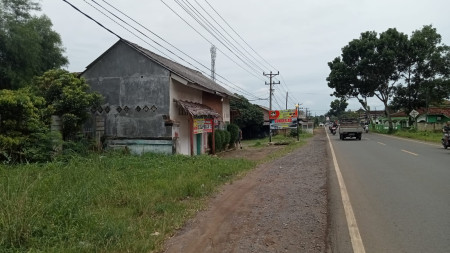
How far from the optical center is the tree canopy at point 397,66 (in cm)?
4288

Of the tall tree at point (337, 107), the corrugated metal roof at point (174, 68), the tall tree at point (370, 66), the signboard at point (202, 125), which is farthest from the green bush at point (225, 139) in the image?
the tall tree at point (337, 107)

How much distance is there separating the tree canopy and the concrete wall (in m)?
34.0

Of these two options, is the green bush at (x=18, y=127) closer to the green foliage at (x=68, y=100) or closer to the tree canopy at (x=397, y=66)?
the green foliage at (x=68, y=100)

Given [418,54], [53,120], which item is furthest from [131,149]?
[418,54]

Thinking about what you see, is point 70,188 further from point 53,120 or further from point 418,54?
point 418,54

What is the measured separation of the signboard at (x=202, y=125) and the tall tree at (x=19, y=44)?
13575 millimetres

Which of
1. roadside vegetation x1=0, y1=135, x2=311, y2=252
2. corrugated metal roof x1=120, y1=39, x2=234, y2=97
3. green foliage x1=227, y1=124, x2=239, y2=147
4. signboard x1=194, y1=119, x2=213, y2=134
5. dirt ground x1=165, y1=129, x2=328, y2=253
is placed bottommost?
dirt ground x1=165, y1=129, x2=328, y2=253

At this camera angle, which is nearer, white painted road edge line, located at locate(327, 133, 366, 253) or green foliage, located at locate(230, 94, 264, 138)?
white painted road edge line, located at locate(327, 133, 366, 253)

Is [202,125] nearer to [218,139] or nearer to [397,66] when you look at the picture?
[218,139]

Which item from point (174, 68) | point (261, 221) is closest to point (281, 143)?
point (174, 68)

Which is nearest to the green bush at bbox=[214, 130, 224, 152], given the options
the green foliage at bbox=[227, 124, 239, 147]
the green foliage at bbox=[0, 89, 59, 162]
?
the green foliage at bbox=[227, 124, 239, 147]

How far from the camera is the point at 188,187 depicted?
8.50 m

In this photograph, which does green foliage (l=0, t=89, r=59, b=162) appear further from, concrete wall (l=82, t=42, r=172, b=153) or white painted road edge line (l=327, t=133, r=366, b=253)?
white painted road edge line (l=327, t=133, r=366, b=253)

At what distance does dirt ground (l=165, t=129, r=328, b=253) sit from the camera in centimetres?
499
